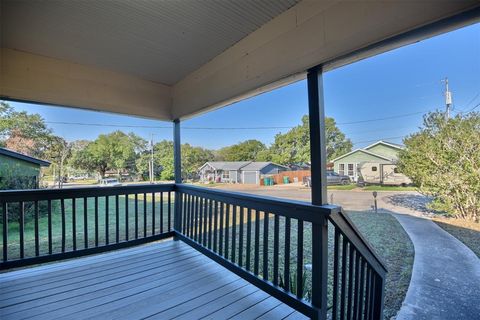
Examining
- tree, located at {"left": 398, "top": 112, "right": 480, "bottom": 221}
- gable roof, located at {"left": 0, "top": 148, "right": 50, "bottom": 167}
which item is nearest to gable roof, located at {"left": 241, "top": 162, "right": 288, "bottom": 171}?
tree, located at {"left": 398, "top": 112, "right": 480, "bottom": 221}

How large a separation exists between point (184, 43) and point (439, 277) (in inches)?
131

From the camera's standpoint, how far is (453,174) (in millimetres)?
1665

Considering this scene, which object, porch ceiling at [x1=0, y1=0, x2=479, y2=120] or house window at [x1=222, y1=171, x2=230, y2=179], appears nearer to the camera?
porch ceiling at [x1=0, y1=0, x2=479, y2=120]

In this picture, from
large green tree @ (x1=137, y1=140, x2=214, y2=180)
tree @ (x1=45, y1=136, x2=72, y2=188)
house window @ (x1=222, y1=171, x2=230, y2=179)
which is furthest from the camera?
large green tree @ (x1=137, y1=140, x2=214, y2=180)

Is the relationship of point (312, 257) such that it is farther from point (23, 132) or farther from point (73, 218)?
point (23, 132)

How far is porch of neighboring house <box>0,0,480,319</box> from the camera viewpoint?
1.78 meters

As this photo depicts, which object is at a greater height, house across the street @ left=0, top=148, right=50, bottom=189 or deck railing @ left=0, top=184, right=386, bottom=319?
house across the street @ left=0, top=148, right=50, bottom=189

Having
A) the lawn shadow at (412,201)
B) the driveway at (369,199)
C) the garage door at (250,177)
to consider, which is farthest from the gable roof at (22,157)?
the lawn shadow at (412,201)

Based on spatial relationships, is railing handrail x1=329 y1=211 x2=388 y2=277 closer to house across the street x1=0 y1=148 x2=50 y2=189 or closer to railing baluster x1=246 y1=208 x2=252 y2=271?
railing baluster x1=246 y1=208 x2=252 y2=271

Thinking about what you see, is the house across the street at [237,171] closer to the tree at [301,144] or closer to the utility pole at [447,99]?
the tree at [301,144]

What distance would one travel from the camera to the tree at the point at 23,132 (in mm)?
2857

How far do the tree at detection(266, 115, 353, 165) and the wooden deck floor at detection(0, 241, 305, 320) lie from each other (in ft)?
4.47

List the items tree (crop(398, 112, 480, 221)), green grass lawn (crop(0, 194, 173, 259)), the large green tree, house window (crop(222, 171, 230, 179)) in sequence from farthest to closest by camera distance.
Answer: the large green tree, green grass lawn (crop(0, 194, 173, 259)), house window (crop(222, 171, 230, 179)), tree (crop(398, 112, 480, 221))

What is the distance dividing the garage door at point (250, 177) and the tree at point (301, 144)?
8.6 inches
